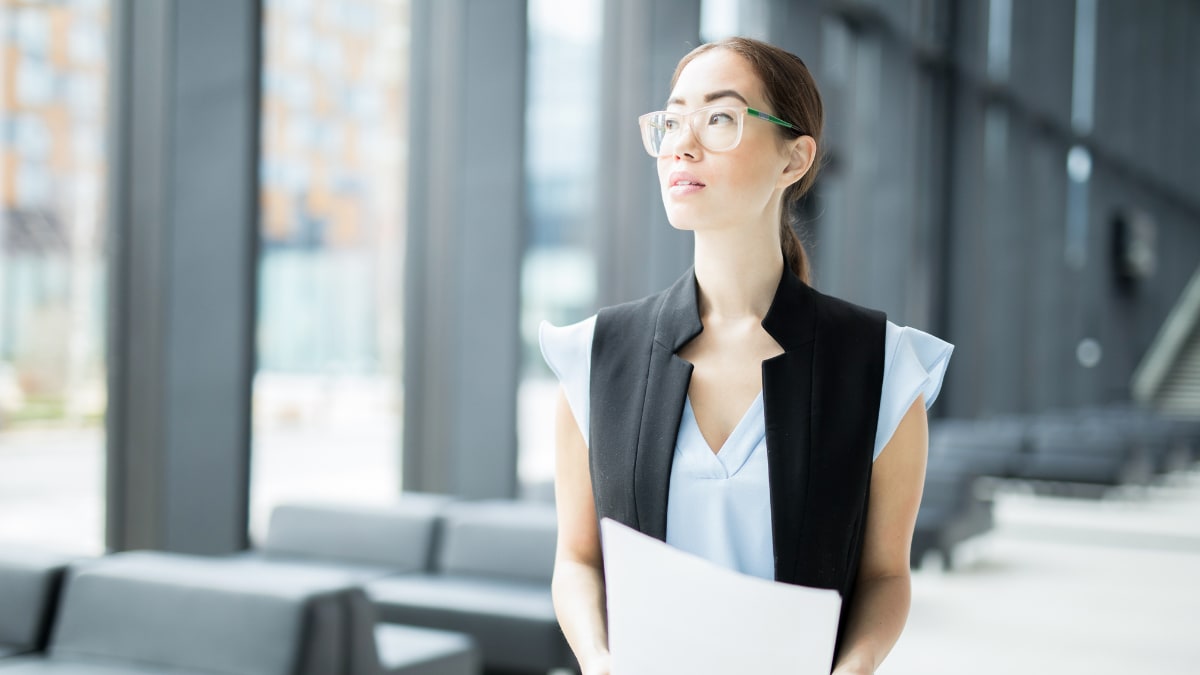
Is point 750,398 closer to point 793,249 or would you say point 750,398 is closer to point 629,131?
point 793,249

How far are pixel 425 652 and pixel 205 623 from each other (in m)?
0.81

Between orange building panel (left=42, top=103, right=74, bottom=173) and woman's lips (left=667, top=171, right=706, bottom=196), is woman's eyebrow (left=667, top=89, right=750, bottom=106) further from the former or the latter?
orange building panel (left=42, top=103, right=74, bottom=173)

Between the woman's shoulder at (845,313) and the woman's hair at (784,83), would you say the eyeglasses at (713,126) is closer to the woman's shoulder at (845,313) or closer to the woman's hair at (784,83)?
the woman's hair at (784,83)

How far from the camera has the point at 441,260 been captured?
6.75 m

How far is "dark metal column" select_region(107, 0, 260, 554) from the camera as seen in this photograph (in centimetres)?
454

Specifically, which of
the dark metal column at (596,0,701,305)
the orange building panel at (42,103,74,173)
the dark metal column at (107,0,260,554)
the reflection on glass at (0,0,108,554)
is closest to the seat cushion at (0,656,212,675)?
the reflection on glass at (0,0,108,554)

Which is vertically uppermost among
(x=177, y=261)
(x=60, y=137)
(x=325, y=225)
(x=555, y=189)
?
(x=555, y=189)

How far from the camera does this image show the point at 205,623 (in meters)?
3.40

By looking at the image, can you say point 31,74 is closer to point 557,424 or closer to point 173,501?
point 173,501

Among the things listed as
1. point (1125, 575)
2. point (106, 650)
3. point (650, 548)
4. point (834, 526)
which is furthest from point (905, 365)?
point (1125, 575)

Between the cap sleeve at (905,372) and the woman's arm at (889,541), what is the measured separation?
0.01m

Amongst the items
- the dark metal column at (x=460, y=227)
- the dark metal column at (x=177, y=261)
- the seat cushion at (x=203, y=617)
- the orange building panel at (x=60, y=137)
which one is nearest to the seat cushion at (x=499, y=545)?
the dark metal column at (x=177, y=261)

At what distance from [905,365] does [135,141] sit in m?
3.86

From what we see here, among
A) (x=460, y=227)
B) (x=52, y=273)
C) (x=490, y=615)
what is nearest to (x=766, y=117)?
(x=490, y=615)
